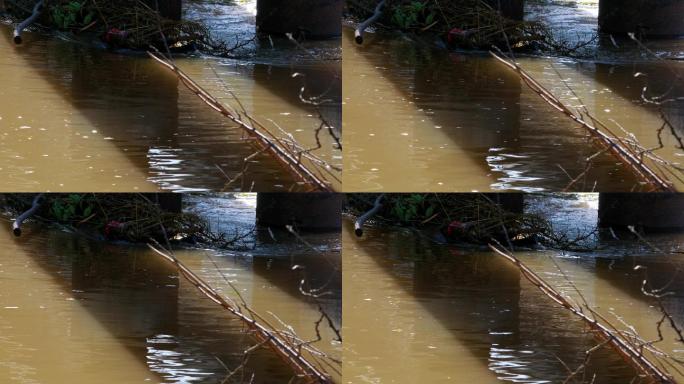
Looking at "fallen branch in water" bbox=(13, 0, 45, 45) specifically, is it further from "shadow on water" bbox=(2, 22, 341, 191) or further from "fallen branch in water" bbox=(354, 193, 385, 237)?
"fallen branch in water" bbox=(354, 193, 385, 237)

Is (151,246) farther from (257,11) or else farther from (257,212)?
(257,11)

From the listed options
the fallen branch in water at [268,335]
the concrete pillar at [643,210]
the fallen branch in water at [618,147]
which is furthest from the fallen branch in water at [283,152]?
the concrete pillar at [643,210]

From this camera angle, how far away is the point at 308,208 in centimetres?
306

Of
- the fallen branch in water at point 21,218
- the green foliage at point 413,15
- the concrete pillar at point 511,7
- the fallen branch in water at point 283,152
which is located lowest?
the fallen branch in water at point 21,218

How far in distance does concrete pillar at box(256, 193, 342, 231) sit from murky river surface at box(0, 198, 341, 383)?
40mm

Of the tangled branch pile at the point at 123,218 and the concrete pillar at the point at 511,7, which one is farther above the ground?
the concrete pillar at the point at 511,7

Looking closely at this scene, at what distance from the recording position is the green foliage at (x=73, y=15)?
3091mm

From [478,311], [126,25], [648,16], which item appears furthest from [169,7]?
[648,16]

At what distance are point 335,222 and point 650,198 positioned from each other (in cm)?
83

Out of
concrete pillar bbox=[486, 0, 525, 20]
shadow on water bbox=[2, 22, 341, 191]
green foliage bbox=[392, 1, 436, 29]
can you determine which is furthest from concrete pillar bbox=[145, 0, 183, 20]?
concrete pillar bbox=[486, 0, 525, 20]

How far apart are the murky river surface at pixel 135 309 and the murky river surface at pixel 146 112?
Answer: 0.41ft

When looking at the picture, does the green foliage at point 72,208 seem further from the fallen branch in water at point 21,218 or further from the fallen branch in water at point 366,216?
the fallen branch in water at point 366,216

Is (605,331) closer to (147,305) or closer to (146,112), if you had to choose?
(147,305)

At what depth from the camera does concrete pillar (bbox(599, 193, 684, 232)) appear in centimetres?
304
